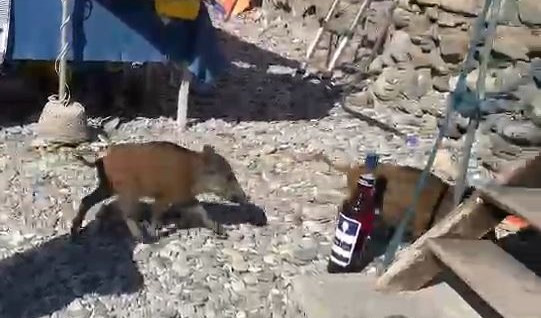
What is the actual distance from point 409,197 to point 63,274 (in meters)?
1.61

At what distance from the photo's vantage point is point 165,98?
23.7ft

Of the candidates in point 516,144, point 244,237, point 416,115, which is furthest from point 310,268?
point 416,115

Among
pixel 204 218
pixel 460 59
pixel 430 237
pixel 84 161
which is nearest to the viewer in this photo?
pixel 430 237

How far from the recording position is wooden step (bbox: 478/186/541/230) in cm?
279

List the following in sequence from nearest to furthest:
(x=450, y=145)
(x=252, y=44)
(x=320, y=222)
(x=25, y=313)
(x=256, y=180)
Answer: (x=25, y=313) → (x=320, y=222) → (x=256, y=180) → (x=450, y=145) → (x=252, y=44)

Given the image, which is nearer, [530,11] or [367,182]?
[367,182]

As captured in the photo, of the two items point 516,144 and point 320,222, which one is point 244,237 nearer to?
point 320,222

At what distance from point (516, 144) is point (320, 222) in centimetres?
145

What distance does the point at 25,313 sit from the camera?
3.50 metres

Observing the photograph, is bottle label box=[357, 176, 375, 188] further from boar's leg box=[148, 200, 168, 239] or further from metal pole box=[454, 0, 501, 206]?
boar's leg box=[148, 200, 168, 239]

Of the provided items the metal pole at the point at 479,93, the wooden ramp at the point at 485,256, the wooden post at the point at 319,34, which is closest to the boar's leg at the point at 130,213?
the wooden ramp at the point at 485,256

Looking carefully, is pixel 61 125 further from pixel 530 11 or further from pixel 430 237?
pixel 430 237

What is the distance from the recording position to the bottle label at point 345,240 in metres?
3.85

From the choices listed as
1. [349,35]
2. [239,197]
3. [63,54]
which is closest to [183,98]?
[63,54]
